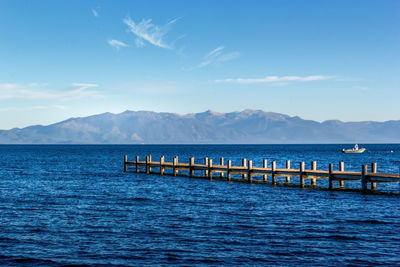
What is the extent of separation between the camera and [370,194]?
3116 cm

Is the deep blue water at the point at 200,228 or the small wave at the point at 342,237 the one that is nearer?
the deep blue water at the point at 200,228

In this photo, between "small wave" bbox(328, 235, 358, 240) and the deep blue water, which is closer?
the deep blue water

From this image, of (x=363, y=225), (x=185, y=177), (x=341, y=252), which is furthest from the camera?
(x=185, y=177)

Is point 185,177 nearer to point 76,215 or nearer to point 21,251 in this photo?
point 76,215

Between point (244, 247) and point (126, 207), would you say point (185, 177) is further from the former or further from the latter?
point (244, 247)

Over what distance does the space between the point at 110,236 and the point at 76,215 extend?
5.49 meters

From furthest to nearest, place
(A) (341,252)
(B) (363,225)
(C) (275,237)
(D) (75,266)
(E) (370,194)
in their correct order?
(E) (370,194) → (B) (363,225) → (C) (275,237) → (A) (341,252) → (D) (75,266)

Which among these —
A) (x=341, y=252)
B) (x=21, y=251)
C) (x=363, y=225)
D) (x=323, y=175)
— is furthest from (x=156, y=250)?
(x=323, y=175)

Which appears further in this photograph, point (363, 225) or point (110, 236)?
point (363, 225)

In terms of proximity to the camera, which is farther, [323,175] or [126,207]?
[323,175]

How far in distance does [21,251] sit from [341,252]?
1155 centimetres

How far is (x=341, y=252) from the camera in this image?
604 inches

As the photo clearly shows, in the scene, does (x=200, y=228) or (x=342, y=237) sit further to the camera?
(x=200, y=228)

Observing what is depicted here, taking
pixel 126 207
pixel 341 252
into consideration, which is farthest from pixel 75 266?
pixel 126 207
